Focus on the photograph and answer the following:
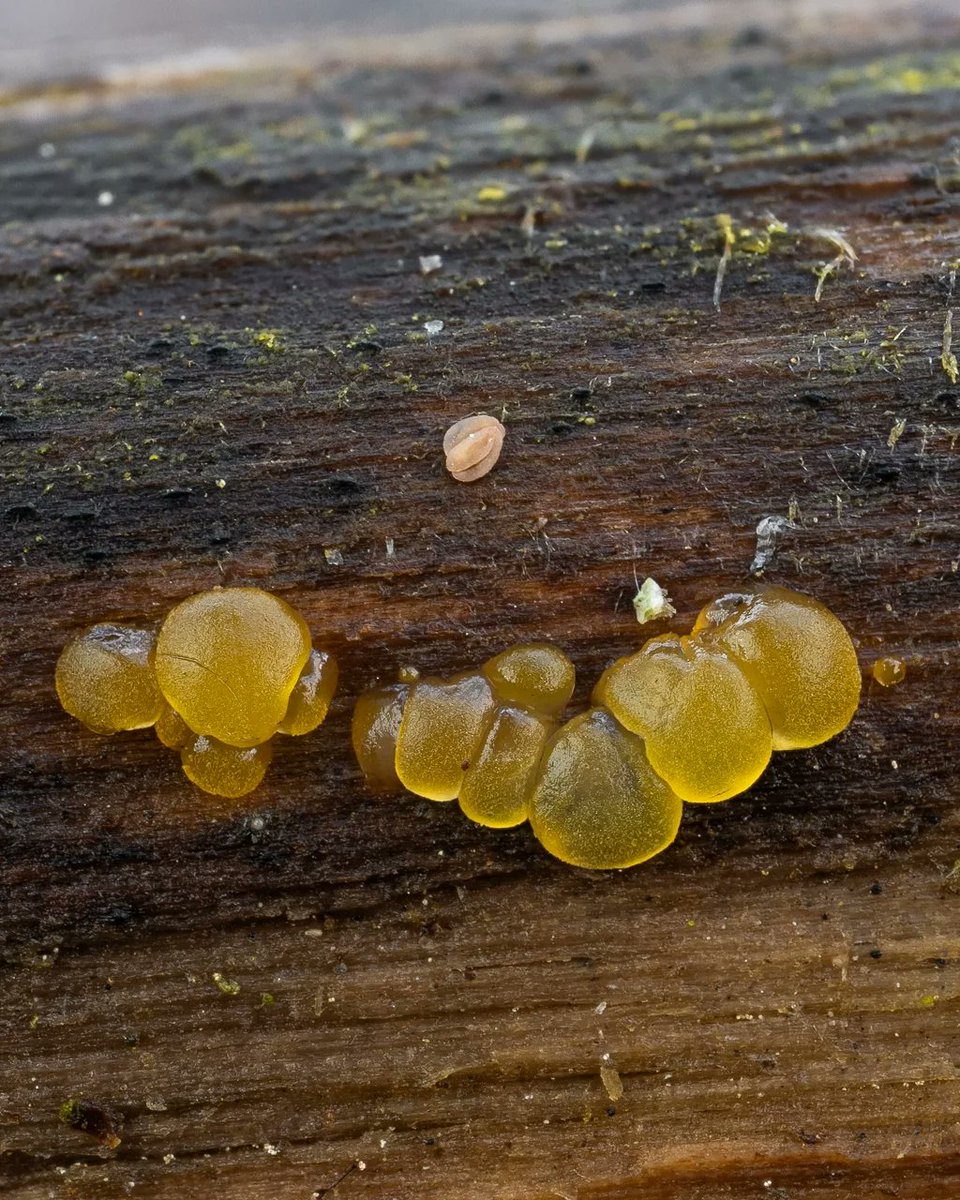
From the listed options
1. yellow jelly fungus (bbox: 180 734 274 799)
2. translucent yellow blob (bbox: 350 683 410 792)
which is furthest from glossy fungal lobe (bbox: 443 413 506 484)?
yellow jelly fungus (bbox: 180 734 274 799)

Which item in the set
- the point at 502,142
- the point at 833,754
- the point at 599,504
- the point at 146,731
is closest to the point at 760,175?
Result: the point at 502,142

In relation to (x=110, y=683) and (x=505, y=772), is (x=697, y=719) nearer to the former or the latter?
(x=505, y=772)

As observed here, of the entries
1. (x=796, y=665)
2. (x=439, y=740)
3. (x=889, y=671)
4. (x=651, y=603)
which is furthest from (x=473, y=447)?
(x=889, y=671)

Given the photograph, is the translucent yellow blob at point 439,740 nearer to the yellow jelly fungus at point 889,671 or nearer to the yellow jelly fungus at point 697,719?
the yellow jelly fungus at point 697,719

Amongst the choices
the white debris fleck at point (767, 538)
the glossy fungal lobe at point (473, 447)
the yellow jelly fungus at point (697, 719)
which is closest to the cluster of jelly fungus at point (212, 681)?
the glossy fungal lobe at point (473, 447)

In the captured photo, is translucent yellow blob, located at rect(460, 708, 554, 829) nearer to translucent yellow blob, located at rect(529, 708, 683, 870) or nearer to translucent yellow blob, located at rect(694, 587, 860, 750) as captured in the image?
translucent yellow blob, located at rect(529, 708, 683, 870)
